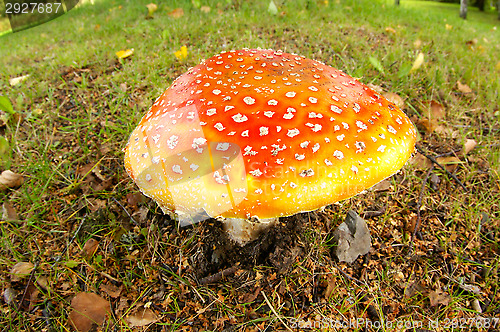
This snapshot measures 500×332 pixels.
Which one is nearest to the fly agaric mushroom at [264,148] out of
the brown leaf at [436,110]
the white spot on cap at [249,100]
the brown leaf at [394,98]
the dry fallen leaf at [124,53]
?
the white spot on cap at [249,100]

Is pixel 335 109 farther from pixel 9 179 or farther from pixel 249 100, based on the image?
pixel 9 179

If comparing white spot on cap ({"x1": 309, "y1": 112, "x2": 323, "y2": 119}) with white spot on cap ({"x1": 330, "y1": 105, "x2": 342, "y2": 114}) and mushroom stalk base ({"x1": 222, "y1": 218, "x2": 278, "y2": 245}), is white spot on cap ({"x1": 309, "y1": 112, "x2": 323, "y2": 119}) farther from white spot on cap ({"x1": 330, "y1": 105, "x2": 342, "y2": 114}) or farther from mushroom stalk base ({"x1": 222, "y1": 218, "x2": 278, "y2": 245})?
mushroom stalk base ({"x1": 222, "y1": 218, "x2": 278, "y2": 245})

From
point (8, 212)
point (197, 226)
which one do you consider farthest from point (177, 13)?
point (197, 226)

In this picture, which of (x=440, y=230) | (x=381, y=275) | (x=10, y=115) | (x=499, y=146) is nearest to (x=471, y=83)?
(x=499, y=146)

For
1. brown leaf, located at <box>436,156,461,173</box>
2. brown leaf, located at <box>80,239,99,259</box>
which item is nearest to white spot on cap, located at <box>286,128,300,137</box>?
brown leaf, located at <box>80,239,99,259</box>

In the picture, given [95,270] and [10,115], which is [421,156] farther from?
[10,115]

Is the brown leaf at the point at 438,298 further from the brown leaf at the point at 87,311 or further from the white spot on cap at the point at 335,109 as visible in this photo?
the brown leaf at the point at 87,311
